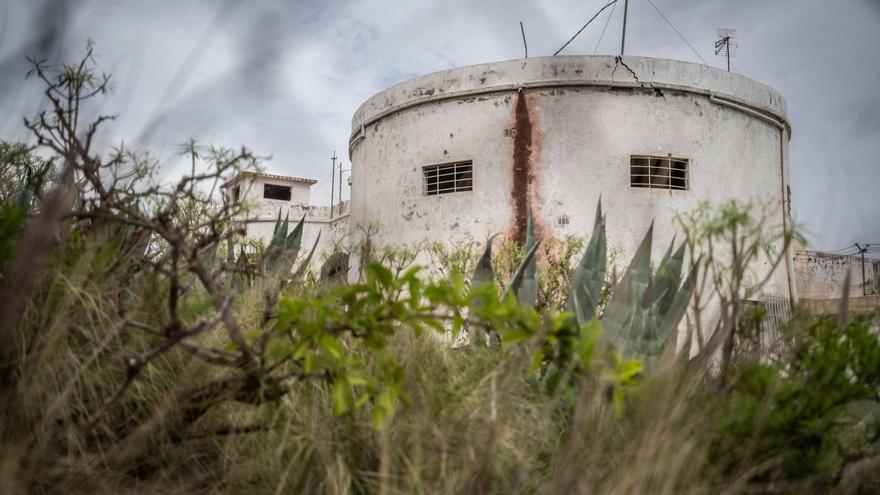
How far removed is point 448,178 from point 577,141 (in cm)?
191

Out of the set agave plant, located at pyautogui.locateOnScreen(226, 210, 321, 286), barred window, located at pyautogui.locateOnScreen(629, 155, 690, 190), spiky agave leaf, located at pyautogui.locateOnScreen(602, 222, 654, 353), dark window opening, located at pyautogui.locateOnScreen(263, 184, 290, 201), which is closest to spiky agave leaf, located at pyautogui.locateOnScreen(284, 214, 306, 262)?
agave plant, located at pyautogui.locateOnScreen(226, 210, 321, 286)

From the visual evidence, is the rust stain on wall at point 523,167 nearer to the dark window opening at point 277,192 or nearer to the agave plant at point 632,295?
the agave plant at point 632,295

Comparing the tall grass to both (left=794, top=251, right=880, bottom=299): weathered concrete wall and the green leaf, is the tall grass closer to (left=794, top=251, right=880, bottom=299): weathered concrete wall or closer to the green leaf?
the green leaf

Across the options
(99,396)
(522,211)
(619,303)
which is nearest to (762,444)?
(619,303)

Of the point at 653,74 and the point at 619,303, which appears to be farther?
the point at 653,74

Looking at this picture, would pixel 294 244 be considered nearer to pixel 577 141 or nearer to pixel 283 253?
pixel 283 253

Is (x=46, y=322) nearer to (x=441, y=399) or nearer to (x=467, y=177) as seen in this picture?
(x=441, y=399)

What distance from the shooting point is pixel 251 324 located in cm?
315

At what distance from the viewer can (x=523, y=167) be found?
9.18 m

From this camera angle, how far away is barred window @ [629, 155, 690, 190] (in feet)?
Answer: 30.2

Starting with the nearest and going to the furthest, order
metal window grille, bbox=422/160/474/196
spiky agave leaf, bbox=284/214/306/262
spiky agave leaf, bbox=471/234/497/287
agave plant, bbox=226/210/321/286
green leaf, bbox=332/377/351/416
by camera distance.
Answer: green leaf, bbox=332/377/351/416 → spiky agave leaf, bbox=471/234/497/287 → agave plant, bbox=226/210/321/286 → spiky agave leaf, bbox=284/214/306/262 → metal window grille, bbox=422/160/474/196

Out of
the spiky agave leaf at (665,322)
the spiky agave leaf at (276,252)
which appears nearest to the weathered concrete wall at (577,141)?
the spiky agave leaf at (276,252)

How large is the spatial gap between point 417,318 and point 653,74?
27.6 feet

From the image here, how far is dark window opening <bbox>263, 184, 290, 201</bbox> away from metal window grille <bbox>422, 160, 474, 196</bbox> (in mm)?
20984
